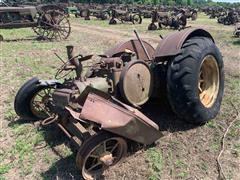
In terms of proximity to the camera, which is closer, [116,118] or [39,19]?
[116,118]

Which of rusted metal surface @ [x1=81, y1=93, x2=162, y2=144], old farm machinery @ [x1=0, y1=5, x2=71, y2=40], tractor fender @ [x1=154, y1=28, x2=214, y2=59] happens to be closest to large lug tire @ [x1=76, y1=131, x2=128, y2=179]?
rusted metal surface @ [x1=81, y1=93, x2=162, y2=144]

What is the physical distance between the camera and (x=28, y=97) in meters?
5.10

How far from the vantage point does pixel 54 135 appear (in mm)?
4957

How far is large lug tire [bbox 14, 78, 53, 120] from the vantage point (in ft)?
16.6

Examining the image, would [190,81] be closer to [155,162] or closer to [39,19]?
[155,162]

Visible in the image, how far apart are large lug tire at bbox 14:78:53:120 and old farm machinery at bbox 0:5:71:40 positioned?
981cm

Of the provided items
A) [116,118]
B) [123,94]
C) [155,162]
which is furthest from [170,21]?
[116,118]

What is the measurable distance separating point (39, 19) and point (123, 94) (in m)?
11.3

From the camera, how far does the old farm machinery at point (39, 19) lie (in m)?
14.5

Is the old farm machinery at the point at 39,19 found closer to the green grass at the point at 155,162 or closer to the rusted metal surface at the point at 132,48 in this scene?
the rusted metal surface at the point at 132,48

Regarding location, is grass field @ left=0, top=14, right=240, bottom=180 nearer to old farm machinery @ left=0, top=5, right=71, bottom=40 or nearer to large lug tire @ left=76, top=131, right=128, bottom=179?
large lug tire @ left=76, top=131, right=128, bottom=179

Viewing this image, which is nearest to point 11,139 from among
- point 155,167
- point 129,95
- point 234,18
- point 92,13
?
point 129,95

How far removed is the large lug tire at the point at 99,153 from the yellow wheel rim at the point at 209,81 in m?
1.79

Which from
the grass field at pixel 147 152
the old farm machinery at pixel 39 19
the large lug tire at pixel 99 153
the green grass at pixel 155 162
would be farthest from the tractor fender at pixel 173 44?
the old farm machinery at pixel 39 19
